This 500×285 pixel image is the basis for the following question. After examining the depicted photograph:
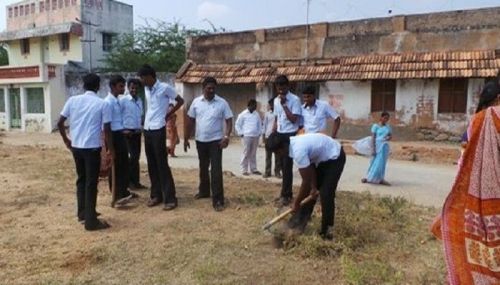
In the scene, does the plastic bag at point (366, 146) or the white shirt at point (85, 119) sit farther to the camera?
the plastic bag at point (366, 146)

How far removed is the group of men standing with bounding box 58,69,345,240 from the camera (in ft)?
14.9

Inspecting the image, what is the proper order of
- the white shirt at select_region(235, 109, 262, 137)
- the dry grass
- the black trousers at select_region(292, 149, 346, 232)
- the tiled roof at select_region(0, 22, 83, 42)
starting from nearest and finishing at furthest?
the dry grass < the black trousers at select_region(292, 149, 346, 232) < the white shirt at select_region(235, 109, 262, 137) < the tiled roof at select_region(0, 22, 83, 42)

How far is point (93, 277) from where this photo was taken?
153 inches

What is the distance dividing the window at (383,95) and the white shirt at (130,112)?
31.1 ft

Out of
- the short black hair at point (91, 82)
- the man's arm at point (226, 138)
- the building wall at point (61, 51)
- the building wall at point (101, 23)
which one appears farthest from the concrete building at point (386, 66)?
the building wall at point (101, 23)

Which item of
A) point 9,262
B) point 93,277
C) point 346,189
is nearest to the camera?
point 93,277

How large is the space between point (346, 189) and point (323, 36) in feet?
29.2

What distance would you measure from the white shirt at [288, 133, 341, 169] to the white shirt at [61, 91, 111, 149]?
2.26 metres

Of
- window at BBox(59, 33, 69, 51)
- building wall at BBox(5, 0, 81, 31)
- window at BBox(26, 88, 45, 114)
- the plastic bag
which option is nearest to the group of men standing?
the plastic bag

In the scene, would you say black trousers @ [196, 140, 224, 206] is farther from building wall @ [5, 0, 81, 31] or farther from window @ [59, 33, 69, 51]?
building wall @ [5, 0, 81, 31]

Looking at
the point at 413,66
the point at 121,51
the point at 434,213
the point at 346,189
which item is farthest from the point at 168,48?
the point at 434,213

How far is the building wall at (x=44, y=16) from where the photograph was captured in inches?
1057

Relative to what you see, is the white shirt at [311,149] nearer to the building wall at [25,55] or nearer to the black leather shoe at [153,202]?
the black leather shoe at [153,202]

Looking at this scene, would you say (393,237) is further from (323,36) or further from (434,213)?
(323,36)
